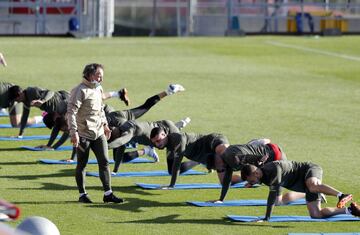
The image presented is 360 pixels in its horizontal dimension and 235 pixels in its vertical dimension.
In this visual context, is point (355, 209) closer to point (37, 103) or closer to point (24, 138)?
point (37, 103)

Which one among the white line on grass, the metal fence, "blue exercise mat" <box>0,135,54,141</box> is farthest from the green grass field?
the metal fence

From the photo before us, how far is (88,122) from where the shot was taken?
16953 mm

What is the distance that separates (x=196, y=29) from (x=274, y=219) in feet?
142

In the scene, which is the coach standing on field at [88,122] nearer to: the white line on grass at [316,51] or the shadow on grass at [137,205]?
the shadow on grass at [137,205]

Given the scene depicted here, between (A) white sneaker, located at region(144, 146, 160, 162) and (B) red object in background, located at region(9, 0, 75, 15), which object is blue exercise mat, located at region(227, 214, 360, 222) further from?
(B) red object in background, located at region(9, 0, 75, 15)

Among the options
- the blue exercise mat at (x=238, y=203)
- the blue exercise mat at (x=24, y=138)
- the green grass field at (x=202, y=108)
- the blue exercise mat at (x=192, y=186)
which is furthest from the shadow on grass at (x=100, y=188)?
the blue exercise mat at (x=24, y=138)

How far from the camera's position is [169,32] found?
5944 cm

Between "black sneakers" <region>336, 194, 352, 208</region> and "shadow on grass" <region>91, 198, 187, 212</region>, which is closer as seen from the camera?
"black sneakers" <region>336, 194, 352, 208</region>

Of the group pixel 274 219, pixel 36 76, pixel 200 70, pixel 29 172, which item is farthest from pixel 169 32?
pixel 274 219

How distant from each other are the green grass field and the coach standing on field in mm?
477

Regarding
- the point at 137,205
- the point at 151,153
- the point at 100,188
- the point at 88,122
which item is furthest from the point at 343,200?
the point at 151,153

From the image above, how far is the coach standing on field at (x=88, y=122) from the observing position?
16859 mm

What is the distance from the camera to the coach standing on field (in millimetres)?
16859

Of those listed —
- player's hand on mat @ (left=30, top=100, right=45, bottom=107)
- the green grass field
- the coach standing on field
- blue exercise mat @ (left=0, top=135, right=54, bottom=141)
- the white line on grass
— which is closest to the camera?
the green grass field
